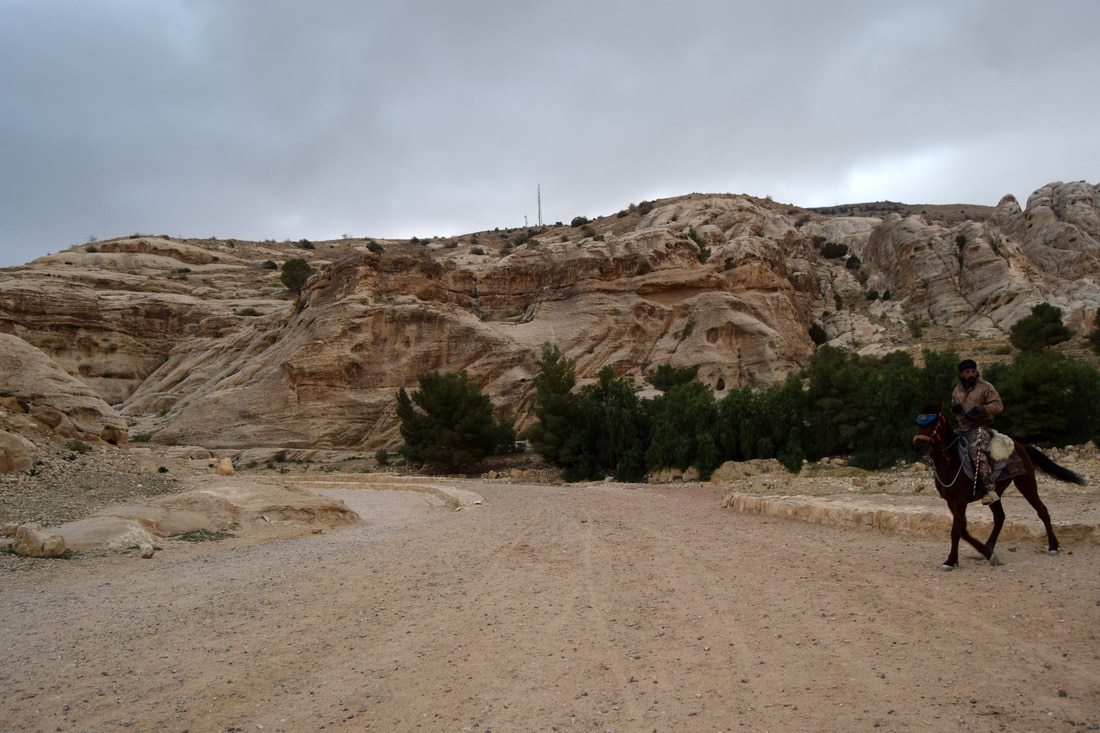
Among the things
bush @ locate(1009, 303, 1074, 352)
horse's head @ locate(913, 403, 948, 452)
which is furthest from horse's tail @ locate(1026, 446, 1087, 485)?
bush @ locate(1009, 303, 1074, 352)

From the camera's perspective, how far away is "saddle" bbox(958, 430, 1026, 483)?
6234mm

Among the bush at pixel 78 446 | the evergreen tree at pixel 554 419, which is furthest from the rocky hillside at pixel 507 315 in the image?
the bush at pixel 78 446

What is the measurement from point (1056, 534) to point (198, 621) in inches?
316

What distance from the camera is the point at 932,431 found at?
262 inches

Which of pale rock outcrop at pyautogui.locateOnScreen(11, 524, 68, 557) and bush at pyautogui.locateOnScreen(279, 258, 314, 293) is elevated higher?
bush at pyautogui.locateOnScreen(279, 258, 314, 293)

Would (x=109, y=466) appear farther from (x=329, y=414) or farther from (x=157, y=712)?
(x=329, y=414)

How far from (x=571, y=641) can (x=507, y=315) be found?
4284 centimetres

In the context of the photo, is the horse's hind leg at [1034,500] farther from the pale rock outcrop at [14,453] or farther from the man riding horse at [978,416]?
the pale rock outcrop at [14,453]

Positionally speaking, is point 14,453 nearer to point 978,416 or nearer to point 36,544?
point 36,544

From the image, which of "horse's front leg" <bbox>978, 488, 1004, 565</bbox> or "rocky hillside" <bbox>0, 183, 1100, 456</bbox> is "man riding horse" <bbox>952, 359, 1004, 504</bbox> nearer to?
"horse's front leg" <bbox>978, 488, 1004, 565</bbox>

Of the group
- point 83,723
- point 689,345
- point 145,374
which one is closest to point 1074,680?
point 83,723

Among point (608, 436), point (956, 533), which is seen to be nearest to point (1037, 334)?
point (608, 436)

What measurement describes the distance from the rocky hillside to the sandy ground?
3107 cm

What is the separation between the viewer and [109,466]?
13.8 meters
